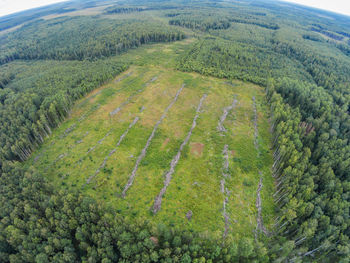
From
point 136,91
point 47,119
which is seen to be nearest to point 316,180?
point 136,91

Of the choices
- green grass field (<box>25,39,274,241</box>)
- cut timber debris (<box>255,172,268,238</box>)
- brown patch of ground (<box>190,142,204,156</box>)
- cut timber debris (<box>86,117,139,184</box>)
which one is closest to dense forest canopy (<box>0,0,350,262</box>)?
cut timber debris (<box>255,172,268,238</box>)

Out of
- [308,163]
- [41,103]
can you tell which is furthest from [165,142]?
[41,103]

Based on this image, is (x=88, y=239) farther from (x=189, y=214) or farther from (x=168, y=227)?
(x=189, y=214)

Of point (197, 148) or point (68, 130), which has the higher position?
point (68, 130)

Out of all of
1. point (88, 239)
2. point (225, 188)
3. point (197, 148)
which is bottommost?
point (225, 188)

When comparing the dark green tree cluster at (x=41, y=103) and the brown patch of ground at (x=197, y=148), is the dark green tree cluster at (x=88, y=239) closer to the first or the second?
the dark green tree cluster at (x=41, y=103)

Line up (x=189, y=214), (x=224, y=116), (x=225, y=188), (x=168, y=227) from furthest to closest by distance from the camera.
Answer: (x=224, y=116) < (x=225, y=188) < (x=189, y=214) < (x=168, y=227)

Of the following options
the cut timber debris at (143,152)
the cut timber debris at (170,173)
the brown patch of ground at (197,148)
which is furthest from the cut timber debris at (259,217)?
the cut timber debris at (143,152)
